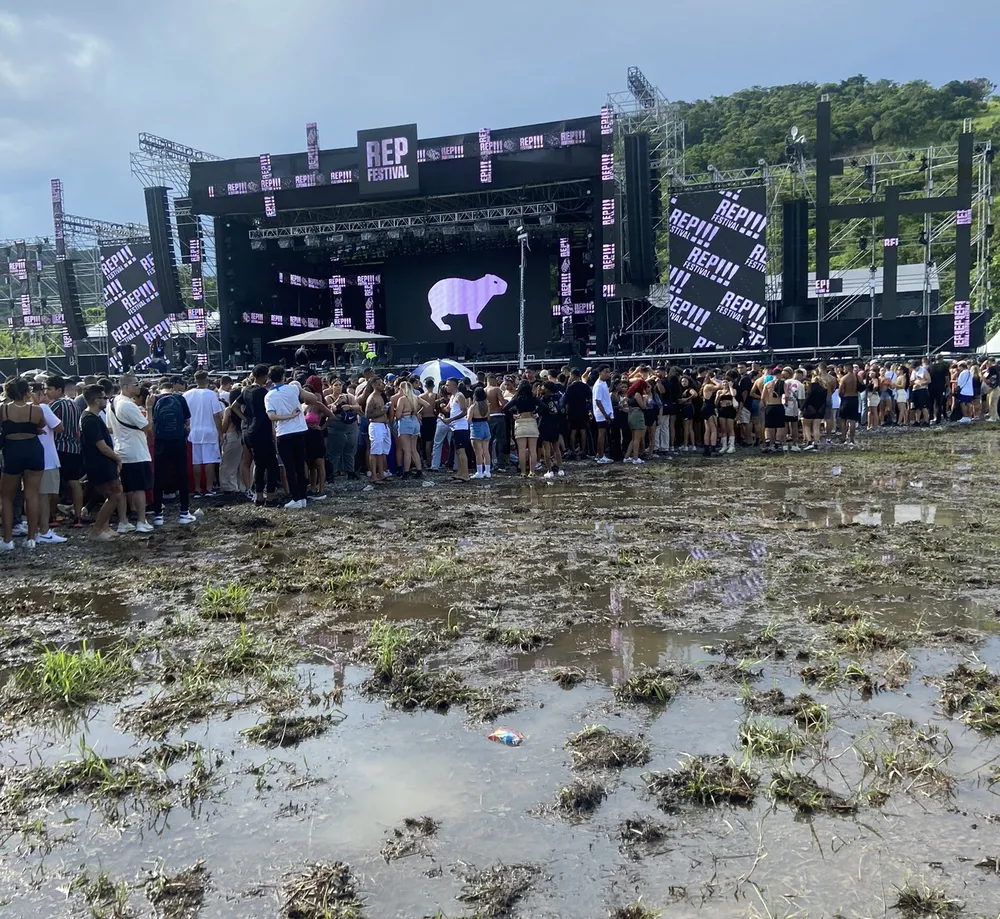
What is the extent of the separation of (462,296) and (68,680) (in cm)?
2883

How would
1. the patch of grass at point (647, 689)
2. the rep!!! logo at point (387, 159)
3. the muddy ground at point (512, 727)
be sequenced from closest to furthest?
the muddy ground at point (512, 727) → the patch of grass at point (647, 689) → the rep!!! logo at point (387, 159)

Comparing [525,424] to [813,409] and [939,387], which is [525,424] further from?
[939,387]

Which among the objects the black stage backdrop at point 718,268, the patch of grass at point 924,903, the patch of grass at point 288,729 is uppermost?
the black stage backdrop at point 718,268

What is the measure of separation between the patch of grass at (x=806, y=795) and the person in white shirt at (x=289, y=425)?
6.91 metres

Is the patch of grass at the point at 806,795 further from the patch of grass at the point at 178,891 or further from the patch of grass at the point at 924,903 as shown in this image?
the patch of grass at the point at 178,891

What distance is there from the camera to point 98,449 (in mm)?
7480

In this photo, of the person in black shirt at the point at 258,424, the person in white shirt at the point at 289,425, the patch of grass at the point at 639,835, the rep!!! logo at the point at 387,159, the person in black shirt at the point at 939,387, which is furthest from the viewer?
the rep!!! logo at the point at 387,159

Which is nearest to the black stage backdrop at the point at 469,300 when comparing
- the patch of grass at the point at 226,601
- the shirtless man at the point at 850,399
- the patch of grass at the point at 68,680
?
the shirtless man at the point at 850,399

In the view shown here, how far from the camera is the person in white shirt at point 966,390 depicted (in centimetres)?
1786

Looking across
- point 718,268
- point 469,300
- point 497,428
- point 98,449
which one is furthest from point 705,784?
point 469,300

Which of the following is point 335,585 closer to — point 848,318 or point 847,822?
point 847,822

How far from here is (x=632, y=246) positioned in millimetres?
23703

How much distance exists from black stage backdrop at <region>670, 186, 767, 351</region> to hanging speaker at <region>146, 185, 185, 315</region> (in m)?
Answer: 17.1

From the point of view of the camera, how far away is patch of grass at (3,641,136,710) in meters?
3.91
